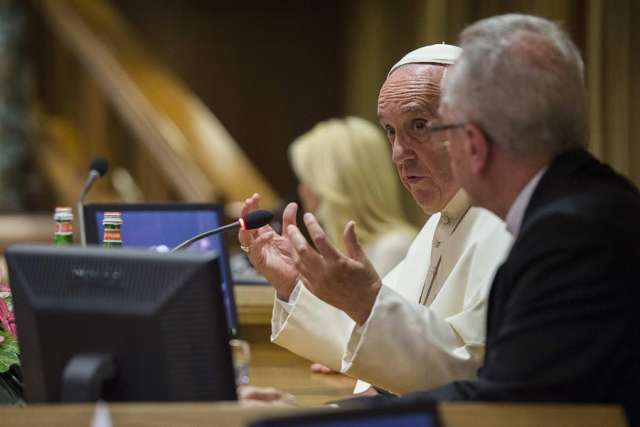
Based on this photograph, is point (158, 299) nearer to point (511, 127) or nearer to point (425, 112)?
point (511, 127)

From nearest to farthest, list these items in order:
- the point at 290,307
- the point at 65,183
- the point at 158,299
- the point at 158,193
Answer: the point at 158,299
the point at 290,307
the point at 158,193
the point at 65,183

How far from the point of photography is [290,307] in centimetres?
285

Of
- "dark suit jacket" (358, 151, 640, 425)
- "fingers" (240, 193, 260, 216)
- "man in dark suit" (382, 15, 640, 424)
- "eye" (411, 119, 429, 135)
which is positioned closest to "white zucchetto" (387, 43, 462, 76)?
"eye" (411, 119, 429, 135)

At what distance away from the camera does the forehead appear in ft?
9.41

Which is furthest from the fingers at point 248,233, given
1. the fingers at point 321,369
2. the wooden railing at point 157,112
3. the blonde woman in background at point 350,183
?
the wooden railing at point 157,112

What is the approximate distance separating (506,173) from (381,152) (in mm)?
3333

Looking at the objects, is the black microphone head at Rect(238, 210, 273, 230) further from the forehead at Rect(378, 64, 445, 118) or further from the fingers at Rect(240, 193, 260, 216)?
the forehead at Rect(378, 64, 445, 118)

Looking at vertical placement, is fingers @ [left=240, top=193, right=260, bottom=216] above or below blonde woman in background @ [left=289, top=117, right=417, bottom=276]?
above

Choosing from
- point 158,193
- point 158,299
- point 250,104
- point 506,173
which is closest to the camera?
point 158,299

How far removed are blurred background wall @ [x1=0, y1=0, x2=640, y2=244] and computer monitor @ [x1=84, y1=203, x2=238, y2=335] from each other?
279 centimetres

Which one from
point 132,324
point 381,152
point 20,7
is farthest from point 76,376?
point 20,7

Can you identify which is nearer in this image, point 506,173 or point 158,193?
point 506,173

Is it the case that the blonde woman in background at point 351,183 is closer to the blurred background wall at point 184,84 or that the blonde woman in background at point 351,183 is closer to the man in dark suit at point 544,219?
the blurred background wall at point 184,84

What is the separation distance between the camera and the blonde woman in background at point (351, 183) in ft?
17.2
